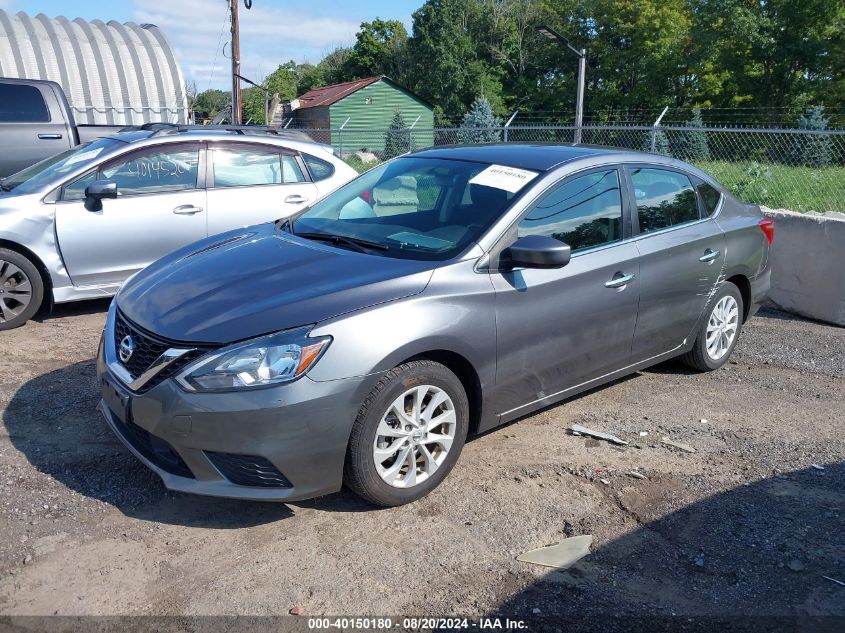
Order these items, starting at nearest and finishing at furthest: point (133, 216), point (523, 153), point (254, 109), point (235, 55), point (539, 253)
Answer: point (539, 253) → point (523, 153) → point (133, 216) → point (235, 55) → point (254, 109)

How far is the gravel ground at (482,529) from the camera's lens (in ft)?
9.89

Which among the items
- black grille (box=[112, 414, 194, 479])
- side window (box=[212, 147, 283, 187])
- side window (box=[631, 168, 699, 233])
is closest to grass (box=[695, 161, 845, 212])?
side window (box=[631, 168, 699, 233])

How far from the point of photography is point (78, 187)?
638 centimetres

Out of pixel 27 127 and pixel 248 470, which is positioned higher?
pixel 27 127

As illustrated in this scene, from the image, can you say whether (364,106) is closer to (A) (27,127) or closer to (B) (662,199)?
(A) (27,127)

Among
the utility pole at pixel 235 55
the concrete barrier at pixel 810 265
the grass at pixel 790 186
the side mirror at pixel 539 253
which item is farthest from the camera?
the utility pole at pixel 235 55

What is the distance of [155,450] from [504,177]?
2376 millimetres

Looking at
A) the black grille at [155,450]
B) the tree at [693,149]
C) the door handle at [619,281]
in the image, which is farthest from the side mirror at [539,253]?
the tree at [693,149]

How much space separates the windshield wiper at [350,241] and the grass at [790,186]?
10.0 meters

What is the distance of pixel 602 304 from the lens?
174 inches

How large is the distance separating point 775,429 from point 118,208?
5341 millimetres

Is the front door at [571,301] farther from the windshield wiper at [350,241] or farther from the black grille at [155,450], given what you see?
the black grille at [155,450]

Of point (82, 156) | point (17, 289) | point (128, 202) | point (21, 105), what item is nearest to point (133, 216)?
point (128, 202)

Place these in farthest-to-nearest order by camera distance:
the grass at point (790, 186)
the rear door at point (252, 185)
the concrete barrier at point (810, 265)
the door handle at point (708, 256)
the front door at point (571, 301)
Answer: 1. the grass at point (790, 186)
2. the concrete barrier at point (810, 265)
3. the rear door at point (252, 185)
4. the door handle at point (708, 256)
5. the front door at point (571, 301)
